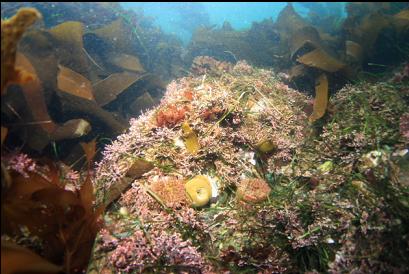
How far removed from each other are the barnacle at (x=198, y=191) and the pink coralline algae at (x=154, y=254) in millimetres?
436

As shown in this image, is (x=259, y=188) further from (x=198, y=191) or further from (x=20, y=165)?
(x=20, y=165)

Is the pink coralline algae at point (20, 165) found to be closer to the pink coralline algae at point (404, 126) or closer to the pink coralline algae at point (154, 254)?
the pink coralline algae at point (154, 254)

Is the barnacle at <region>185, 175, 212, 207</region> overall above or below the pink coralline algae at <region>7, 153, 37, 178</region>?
below

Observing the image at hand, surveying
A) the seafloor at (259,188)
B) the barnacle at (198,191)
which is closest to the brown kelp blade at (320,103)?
the seafloor at (259,188)

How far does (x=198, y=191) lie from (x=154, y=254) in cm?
72

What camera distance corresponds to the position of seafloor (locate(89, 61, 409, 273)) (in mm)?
2410

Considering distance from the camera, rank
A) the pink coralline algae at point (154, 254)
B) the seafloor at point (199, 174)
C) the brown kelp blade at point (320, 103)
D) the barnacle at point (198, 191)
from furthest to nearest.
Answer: the brown kelp blade at point (320, 103) < the barnacle at point (198, 191) < the pink coralline algae at point (154, 254) < the seafloor at point (199, 174)

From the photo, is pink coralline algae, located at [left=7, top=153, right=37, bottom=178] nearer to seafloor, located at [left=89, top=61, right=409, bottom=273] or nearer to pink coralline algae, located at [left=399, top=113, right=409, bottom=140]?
seafloor, located at [left=89, top=61, right=409, bottom=273]

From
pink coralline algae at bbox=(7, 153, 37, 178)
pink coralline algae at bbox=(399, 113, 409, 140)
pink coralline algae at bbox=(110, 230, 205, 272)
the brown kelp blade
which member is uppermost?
pink coralline algae at bbox=(399, 113, 409, 140)

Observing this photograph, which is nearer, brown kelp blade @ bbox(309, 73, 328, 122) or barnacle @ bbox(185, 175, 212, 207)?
barnacle @ bbox(185, 175, 212, 207)

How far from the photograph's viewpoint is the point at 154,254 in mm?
2430

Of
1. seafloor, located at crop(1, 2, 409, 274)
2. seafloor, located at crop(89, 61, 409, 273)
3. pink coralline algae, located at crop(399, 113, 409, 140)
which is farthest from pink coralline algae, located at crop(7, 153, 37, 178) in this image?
pink coralline algae, located at crop(399, 113, 409, 140)

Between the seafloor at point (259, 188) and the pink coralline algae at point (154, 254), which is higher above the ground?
the seafloor at point (259, 188)

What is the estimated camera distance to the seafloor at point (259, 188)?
2.41 metres
